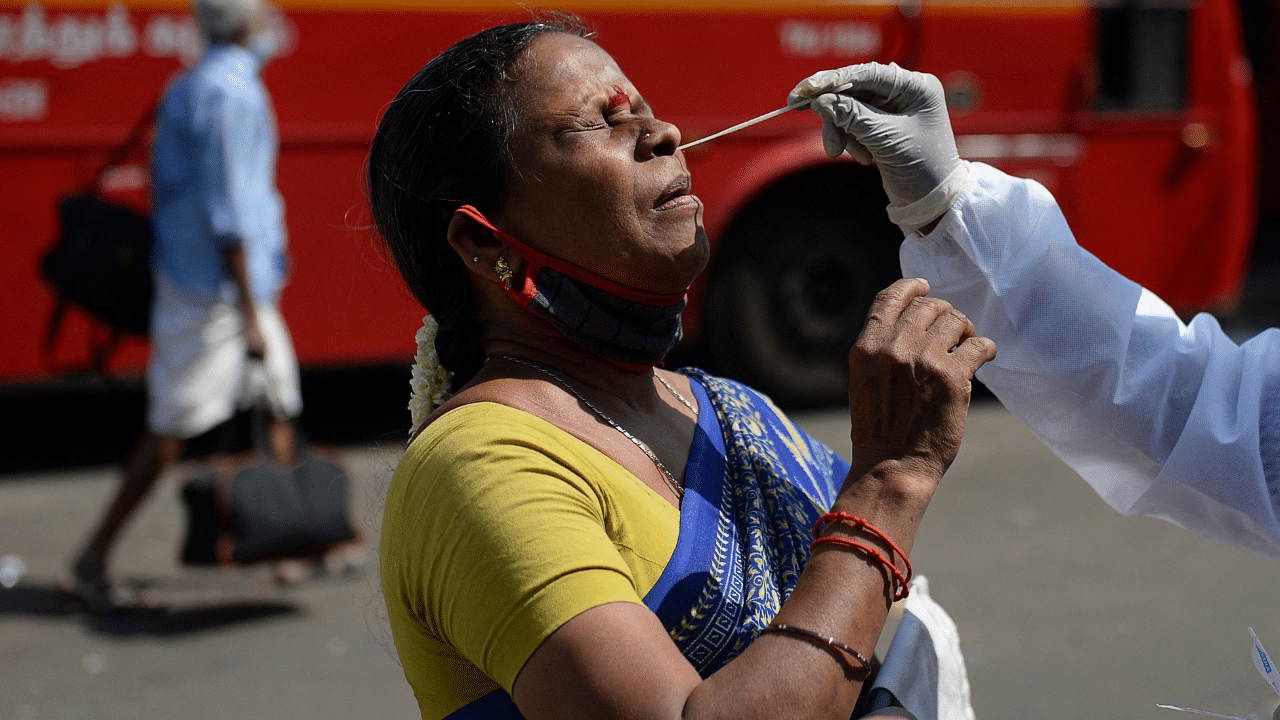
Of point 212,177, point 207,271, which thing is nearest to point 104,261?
point 207,271

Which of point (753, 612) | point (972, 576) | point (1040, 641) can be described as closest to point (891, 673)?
point (753, 612)

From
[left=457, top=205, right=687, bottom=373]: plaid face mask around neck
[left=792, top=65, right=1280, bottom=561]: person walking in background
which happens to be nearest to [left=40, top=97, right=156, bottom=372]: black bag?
[left=457, top=205, right=687, bottom=373]: plaid face mask around neck

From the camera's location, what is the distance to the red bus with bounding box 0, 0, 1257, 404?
17.0 ft

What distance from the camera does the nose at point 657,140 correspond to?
4.96 feet

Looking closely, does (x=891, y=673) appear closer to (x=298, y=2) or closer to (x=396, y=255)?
(x=396, y=255)

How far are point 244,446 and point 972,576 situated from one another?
Answer: 374 cm

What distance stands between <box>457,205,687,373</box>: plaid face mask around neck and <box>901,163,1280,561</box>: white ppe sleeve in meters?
0.41

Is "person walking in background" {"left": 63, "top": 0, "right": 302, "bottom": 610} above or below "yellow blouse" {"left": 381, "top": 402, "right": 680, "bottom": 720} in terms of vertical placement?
below

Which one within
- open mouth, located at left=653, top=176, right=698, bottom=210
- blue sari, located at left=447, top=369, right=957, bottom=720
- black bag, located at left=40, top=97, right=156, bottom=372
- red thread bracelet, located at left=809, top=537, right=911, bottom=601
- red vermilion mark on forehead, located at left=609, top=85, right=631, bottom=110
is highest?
red vermilion mark on forehead, located at left=609, top=85, right=631, bottom=110

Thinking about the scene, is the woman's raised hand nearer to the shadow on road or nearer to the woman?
the woman

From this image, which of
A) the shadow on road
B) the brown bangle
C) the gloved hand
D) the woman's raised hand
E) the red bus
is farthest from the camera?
the red bus

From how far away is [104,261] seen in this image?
428 centimetres

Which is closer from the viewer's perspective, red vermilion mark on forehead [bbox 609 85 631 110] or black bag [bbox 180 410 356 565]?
red vermilion mark on forehead [bbox 609 85 631 110]

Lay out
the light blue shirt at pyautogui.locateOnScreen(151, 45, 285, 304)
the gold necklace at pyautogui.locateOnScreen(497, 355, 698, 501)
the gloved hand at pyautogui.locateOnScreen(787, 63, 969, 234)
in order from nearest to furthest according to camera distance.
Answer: the gold necklace at pyautogui.locateOnScreen(497, 355, 698, 501)
the gloved hand at pyautogui.locateOnScreen(787, 63, 969, 234)
the light blue shirt at pyautogui.locateOnScreen(151, 45, 285, 304)
